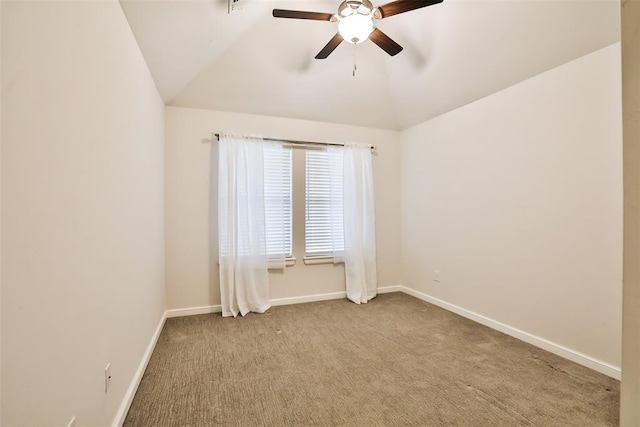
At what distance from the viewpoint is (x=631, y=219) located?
72 cm

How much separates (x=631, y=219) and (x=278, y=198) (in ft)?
11.2

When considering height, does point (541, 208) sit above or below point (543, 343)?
above

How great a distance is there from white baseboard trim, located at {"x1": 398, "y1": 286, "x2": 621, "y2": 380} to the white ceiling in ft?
7.89

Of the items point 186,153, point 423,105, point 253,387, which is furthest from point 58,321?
point 423,105

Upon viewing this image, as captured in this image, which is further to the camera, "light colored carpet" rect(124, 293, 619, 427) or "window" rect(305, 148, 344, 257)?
"window" rect(305, 148, 344, 257)

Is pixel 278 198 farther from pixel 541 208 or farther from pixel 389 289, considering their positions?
pixel 541 208

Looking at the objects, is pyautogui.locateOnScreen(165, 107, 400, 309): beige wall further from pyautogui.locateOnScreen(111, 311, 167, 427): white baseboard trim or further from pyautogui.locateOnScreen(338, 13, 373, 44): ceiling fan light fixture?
pyautogui.locateOnScreen(338, 13, 373, 44): ceiling fan light fixture

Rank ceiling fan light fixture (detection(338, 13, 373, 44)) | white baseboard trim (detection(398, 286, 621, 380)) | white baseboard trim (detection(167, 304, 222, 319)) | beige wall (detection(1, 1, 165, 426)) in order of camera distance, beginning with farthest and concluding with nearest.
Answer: white baseboard trim (detection(167, 304, 222, 319)) < white baseboard trim (detection(398, 286, 621, 380)) < ceiling fan light fixture (detection(338, 13, 373, 44)) < beige wall (detection(1, 1, 165, 426))

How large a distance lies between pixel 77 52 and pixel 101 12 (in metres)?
0.45

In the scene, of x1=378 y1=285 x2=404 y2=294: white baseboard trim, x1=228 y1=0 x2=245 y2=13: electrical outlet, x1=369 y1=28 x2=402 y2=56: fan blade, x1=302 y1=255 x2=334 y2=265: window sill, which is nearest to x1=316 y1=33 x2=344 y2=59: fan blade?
x1=369 y1=28 x2=402 y2=56: fan blade

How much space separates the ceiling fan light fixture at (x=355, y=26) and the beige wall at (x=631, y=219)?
1.58 m

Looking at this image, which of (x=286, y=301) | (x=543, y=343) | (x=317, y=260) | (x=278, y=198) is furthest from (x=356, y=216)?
(x=543, y=343)

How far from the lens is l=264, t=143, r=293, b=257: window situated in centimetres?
381

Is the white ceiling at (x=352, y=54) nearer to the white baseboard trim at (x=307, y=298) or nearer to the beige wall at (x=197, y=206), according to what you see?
the beige wall at (x=197, y=206)
